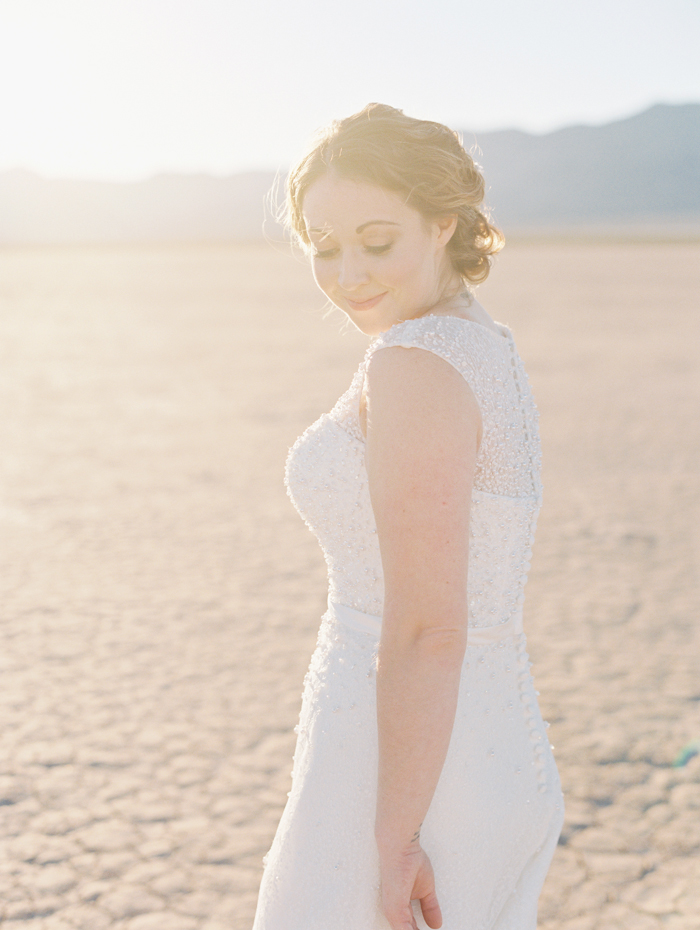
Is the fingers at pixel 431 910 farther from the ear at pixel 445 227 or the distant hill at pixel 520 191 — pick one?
the distant hill at pixel 520 191

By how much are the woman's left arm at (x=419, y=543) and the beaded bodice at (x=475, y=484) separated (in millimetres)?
78

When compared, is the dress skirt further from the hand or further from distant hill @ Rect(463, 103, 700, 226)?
distant hill @ Rect(463, 103, 700, 226)

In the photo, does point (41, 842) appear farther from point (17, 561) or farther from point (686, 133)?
point (686, 133)

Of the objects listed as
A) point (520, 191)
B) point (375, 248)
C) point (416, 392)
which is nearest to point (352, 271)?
point (375, 248)

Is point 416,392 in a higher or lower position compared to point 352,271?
lower

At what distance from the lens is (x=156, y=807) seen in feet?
11.1

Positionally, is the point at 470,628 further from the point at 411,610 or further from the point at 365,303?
the point at 365,303

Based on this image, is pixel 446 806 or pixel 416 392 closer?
pixel 416 392

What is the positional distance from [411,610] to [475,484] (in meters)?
0.25

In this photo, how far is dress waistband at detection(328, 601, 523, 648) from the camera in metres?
1.37

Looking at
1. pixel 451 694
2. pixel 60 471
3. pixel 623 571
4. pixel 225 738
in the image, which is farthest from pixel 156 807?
pixel 60 471

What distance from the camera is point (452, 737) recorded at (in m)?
1.35

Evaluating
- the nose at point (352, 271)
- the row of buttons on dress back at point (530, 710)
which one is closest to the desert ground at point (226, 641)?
the nose at point (352, 271)

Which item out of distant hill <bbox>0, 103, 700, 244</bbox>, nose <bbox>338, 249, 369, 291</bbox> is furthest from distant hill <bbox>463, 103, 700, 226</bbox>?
nose <bbox>338, 249, 369, 291</bbox>
